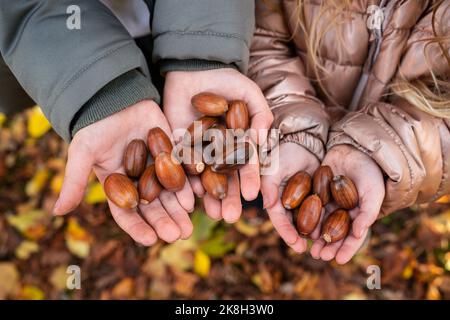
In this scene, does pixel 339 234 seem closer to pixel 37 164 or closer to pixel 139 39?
pixel 139 39

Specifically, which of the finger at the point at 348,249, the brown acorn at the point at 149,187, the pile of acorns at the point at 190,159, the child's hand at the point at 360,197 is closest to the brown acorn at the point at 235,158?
the pile of acorns at the point at 190,159

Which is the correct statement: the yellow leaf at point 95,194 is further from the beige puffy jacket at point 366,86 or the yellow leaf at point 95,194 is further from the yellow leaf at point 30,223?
the beige puffy jacket at point 366,86

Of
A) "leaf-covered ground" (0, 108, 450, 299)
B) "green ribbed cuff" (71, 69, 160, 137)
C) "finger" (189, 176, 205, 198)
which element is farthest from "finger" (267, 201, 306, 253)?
"leaf-covered ground" (0, 108, 450, 299)

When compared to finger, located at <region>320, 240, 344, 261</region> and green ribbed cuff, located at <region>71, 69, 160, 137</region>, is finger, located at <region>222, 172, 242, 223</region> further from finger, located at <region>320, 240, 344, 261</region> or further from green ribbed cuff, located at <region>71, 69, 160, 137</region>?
green ribbed cuff, located at <region>71, 69, 160, 137</region>

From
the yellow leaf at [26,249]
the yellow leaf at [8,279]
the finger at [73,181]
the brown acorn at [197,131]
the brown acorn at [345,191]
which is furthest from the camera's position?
the yellow leaf at [26,249]

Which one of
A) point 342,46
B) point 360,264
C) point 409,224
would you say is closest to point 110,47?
point 342,46

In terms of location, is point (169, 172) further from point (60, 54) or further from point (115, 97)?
point (60, 54)
